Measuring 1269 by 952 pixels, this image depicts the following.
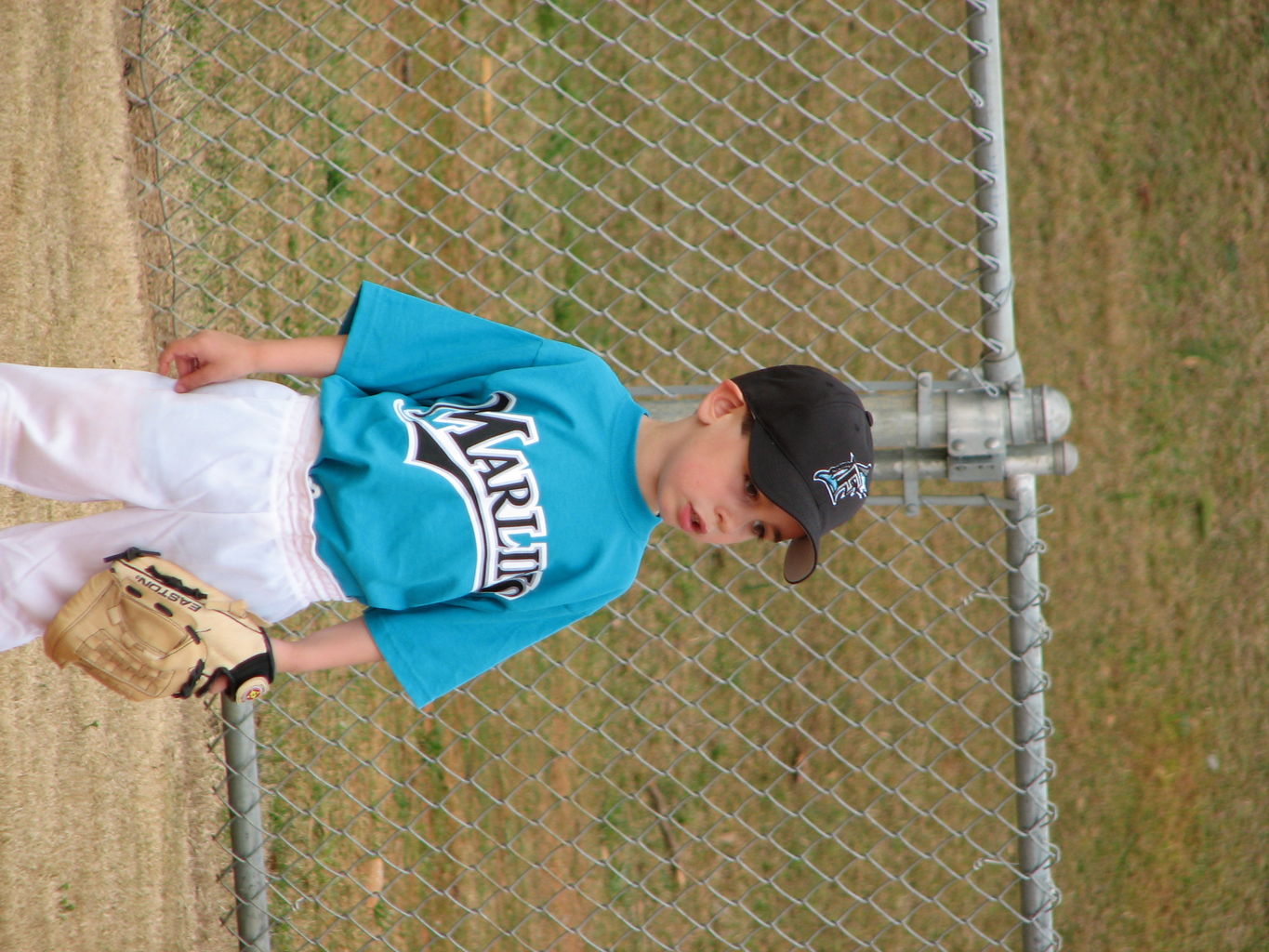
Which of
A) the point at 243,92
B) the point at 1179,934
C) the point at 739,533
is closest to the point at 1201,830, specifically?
the point at 1179,934

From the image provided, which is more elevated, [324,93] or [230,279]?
[324,93]

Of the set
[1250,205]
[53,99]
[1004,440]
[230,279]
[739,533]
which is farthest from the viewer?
[1250,205]

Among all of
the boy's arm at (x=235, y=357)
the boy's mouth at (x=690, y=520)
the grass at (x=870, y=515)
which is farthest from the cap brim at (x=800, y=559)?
the grass at (x=870, y=515)

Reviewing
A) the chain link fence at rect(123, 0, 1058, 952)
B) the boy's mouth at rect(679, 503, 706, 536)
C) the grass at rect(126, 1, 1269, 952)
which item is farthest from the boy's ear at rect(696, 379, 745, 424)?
the grass at rect(126, 1, 1269, 952)

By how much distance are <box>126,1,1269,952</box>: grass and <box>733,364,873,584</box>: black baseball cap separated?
57.8 inches

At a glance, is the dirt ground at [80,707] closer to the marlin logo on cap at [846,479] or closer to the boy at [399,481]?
the boy at [399,481]

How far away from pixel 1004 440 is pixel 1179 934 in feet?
7.78

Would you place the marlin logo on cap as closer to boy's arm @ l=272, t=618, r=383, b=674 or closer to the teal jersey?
the teal jersey

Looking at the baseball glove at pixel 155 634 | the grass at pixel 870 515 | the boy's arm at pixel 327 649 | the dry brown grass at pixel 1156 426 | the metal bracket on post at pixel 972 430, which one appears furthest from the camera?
the dry brown grass at pixel 1156 426

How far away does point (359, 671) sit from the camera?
351 centimetres

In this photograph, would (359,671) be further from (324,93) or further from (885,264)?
(885,264)

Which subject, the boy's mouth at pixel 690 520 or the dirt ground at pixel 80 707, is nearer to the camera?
the boy's mouth at pixel 690 520

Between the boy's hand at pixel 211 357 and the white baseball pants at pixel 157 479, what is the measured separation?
0.08 ft

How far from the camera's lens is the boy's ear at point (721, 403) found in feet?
6.38
